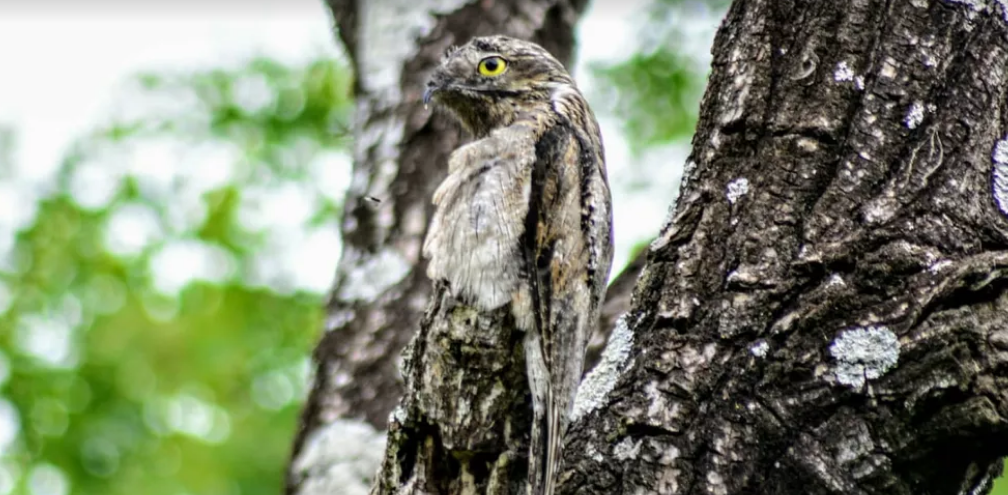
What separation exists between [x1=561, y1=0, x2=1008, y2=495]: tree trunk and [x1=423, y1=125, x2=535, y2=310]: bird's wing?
43cm

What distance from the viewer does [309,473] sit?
4.84 meters

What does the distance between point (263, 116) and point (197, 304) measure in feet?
6.12

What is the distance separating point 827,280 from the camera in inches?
114

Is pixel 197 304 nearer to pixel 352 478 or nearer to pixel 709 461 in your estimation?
pixel 352 478

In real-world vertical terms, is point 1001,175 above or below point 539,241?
above

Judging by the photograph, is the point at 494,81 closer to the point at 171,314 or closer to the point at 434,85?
the point at 434,85

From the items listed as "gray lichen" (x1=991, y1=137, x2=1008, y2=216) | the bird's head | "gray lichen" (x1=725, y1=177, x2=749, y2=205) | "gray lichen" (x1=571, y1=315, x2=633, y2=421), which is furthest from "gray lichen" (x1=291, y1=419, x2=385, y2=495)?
"gray lichen" (x1=991, y1=137, x2=1008, y2=216)

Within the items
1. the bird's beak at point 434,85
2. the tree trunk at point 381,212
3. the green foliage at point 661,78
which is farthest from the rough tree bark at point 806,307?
the green foliage at point 661,78

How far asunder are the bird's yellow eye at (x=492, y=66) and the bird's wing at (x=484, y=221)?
0.64 metres

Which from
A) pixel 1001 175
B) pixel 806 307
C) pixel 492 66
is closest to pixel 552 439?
pixel 806 307

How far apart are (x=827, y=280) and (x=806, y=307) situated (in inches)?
4.3

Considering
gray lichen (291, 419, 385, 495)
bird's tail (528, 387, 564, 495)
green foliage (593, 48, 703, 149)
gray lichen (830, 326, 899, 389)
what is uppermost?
green foliage (593, 48, 703, 149)

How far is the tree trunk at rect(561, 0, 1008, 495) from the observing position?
8.77ft

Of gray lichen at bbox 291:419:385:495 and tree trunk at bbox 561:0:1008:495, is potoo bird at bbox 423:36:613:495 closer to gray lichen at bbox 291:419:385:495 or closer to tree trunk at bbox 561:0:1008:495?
tree trunk at bbox 561:0:1008:495
